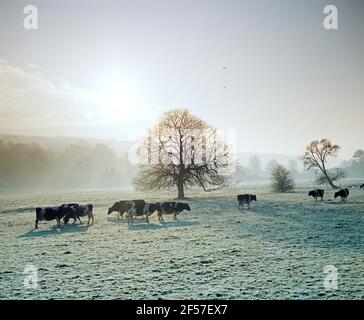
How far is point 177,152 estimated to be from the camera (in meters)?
22.4

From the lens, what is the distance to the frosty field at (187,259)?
5730 millimetres

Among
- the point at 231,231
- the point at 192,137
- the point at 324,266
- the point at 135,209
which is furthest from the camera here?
the point at 192,137

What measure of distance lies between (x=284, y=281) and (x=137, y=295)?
2.78 metres

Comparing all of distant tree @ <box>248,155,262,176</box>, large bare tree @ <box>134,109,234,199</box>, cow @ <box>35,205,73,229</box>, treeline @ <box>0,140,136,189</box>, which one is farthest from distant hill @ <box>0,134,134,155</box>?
distant tree @ <box>248,155,262,176</box>

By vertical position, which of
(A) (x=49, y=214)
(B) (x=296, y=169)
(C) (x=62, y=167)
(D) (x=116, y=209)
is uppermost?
(C) (x=62, y=167)

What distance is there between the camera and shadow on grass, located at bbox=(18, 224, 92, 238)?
10.7 meters

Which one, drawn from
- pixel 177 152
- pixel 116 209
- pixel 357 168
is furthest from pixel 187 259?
pixel 357 168

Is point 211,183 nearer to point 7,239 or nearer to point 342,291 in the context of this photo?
point 7,239

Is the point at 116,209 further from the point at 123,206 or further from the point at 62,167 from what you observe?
the point at 62,167

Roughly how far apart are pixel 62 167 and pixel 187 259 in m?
38.9

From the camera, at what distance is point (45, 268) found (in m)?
7.02
